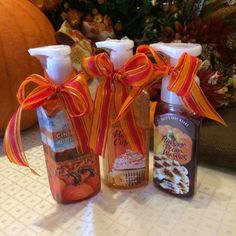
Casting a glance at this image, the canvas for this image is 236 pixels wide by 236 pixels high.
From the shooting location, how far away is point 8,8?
0.63 meters

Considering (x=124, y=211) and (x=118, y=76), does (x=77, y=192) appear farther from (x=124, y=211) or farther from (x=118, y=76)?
(x=118, y=76)

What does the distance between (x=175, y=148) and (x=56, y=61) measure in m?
0.20

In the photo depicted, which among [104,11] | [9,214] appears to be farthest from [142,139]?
[104,11]

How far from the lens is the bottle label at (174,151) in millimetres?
433

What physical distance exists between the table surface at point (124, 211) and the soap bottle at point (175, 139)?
0.03 meters

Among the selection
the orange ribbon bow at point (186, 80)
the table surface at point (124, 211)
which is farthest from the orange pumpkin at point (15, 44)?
the orange ribbon bow at point (186, 80)

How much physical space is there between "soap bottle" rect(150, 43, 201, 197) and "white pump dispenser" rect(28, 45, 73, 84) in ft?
0.40

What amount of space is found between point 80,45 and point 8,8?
166 mm

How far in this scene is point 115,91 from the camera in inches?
17.5

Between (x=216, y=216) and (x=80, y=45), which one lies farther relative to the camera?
(x=80, y=45)

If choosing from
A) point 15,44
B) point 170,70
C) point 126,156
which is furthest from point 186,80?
point 15,44

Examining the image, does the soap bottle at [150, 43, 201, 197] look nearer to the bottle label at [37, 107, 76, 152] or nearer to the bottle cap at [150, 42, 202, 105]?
the bottle cap at [150, 42, 202, 105]

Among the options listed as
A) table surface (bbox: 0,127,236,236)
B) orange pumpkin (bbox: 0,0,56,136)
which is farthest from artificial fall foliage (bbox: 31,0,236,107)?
table surface (bbox: 0,127,236,236)

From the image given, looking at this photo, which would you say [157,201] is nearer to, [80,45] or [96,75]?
[96,75]
